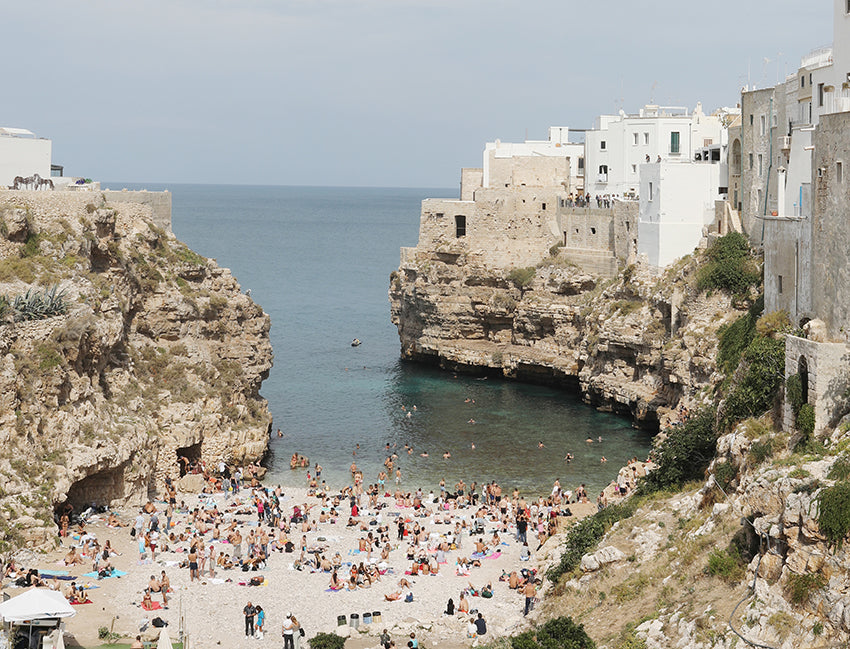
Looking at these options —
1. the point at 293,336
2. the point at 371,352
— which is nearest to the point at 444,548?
the point at 371,352

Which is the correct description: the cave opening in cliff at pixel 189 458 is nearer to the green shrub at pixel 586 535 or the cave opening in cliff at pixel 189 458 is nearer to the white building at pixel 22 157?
the white building at pixel 22 157

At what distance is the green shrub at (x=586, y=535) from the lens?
2888cm

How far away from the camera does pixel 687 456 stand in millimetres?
31047

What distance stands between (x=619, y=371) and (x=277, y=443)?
16554 millimetres

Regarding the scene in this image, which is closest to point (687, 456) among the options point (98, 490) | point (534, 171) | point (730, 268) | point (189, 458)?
point (730, 268)

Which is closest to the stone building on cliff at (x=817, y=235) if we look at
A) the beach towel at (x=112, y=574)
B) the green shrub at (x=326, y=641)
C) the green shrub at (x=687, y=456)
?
the green shrub at (x=687, y=456)

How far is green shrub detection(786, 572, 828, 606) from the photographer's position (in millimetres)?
19812

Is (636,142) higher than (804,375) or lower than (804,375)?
Result: higher

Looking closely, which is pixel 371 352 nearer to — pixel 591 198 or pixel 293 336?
pixel 293 336

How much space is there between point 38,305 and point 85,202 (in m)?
7.59

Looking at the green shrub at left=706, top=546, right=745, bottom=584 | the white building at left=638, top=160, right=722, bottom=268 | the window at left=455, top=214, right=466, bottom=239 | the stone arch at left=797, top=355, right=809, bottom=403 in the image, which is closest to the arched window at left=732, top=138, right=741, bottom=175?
the white building at left=638, top=160, right=722, bottom=268

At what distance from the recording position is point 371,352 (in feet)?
247

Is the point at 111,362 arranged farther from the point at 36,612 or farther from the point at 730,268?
the point at 730,268

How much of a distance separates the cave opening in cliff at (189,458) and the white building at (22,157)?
12822 mm
